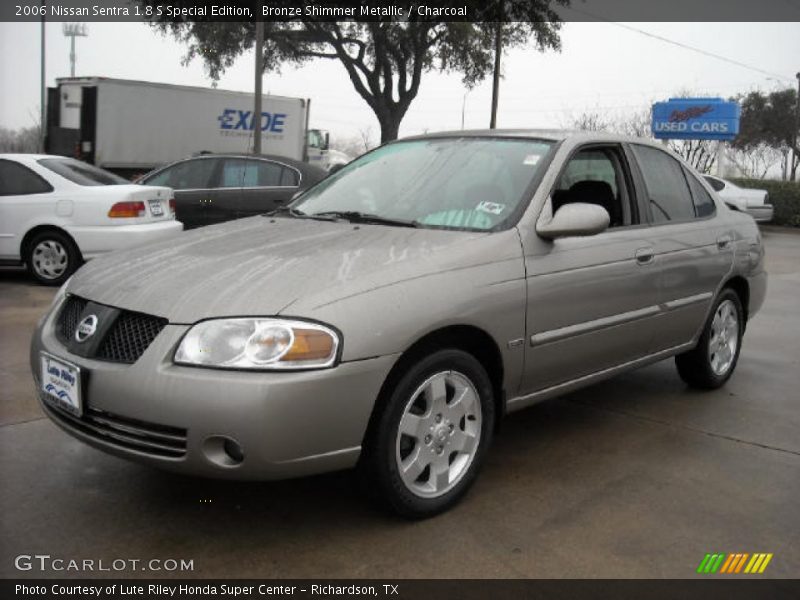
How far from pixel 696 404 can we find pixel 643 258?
1218 millimetres

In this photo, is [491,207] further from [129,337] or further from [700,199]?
[700,199]

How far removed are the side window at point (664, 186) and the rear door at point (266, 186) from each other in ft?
20.2

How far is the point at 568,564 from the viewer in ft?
9.36

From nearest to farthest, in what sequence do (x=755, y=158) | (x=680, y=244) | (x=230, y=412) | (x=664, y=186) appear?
(x=230, y=412) → (x=680, y=244) → (x=664, y=186) → (x=755, y=158)

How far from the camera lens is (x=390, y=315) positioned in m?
2.88

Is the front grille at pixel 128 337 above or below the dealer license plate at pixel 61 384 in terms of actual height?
above

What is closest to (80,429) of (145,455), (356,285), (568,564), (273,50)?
(145,455)

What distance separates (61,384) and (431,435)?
138 cm

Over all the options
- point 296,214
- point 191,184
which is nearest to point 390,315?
point 296,214

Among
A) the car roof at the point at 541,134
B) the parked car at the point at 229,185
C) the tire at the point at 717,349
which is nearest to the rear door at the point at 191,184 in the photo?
the parked car at the point at 229,185

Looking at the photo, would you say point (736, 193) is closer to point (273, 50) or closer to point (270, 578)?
point (273, 50)

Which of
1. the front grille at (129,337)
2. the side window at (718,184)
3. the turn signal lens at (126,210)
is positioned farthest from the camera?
the side window at (718,184)

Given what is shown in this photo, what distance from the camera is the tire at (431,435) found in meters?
2.93

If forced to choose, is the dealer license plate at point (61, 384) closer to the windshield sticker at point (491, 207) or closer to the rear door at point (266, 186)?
the windshield sticker at point (491, 207)
